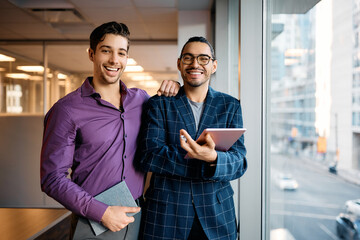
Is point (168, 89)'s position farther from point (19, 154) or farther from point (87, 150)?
point (19, 154)

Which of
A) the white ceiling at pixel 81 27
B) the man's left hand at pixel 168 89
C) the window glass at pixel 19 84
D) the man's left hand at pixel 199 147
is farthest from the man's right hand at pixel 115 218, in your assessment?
the window glass at pixel 19 84

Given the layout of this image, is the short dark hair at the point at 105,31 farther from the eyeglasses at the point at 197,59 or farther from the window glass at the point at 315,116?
the window glass at the point at 315,116

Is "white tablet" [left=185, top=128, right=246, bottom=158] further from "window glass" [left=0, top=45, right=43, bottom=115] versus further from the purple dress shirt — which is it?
"window glass" [left=0, top=45, right=43, bottom=115]

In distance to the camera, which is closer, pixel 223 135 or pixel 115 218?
pixel 223 135

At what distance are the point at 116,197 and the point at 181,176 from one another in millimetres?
287

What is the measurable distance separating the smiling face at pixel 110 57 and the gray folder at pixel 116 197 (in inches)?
18.6

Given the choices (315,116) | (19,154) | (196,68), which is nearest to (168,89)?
(196,68)

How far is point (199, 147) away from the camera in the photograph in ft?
3.48

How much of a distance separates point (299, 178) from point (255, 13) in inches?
44.0

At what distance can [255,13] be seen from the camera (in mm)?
1888

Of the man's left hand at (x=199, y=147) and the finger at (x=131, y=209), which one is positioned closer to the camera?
the man's left hand at (x=199, y=147)

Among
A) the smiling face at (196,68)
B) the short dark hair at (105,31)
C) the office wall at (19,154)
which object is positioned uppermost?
the short dark hair at (105,31)

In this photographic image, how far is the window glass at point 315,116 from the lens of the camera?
2.67 ft

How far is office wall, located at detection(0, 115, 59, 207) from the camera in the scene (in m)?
4.88
